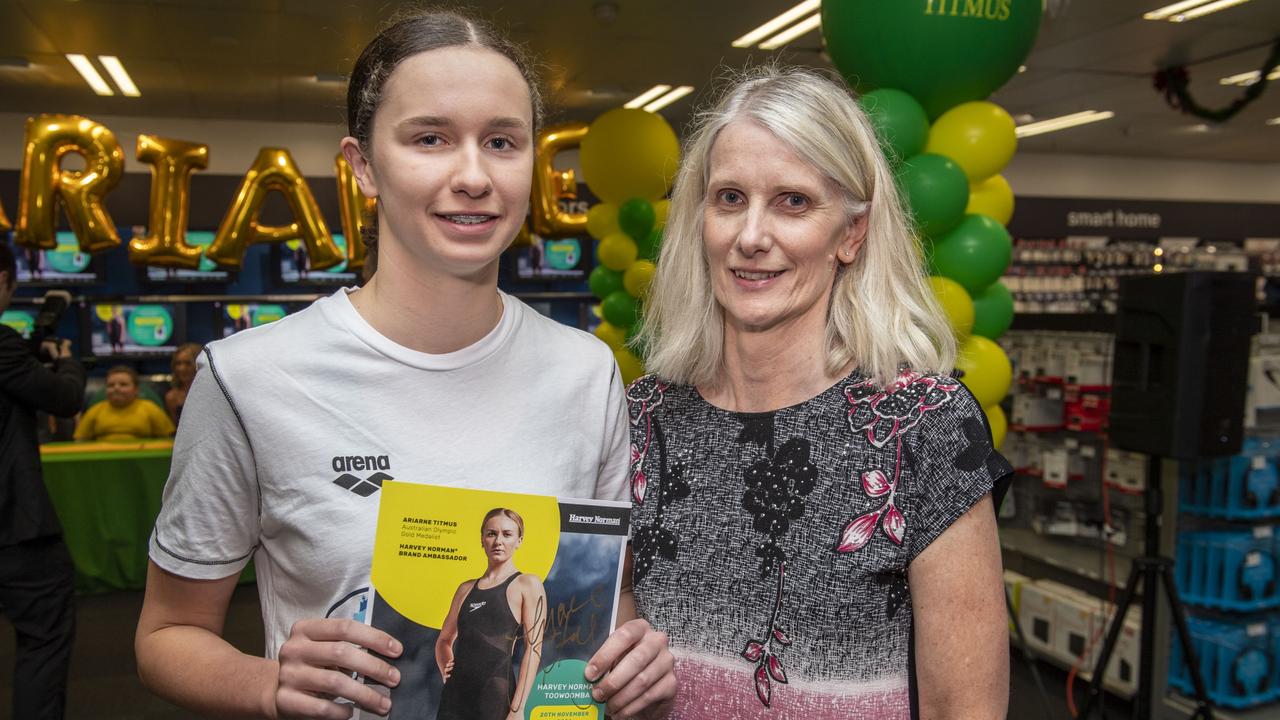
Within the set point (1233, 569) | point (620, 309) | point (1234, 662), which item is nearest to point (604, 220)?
point (620, 309)

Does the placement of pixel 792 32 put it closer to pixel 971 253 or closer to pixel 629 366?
pixel 629 366

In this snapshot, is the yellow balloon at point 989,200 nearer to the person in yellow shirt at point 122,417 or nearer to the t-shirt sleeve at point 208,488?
the t-shirt sleeve at point 208,488

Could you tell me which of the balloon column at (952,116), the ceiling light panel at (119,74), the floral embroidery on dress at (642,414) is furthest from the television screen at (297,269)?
the floral embroidery on dress at (642,414)

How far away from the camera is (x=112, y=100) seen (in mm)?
8766

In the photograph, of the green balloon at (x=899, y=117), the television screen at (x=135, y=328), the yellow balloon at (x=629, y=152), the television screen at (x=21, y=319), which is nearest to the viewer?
the green balloon at (x=899, y=117)

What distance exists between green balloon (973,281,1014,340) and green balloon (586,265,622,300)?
2.31 meters

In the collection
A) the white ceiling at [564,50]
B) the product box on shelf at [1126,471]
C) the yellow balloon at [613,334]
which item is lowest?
the product box on shelf at [1126,471]

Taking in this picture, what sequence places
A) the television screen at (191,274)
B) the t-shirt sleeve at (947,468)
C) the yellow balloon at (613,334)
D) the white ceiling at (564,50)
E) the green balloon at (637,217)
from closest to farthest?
the t-shirt sleeve at (947,468) → the green balloon at (637,217) → the yellow balloon at (613,334) → the white ceiling at (564,50) → the television screen at (191,274)

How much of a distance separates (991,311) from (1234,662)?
75.1 inches

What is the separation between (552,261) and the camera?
9.00 metres

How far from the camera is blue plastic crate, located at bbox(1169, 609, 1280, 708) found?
12.8 ft

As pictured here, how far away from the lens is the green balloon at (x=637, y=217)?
4859 mm

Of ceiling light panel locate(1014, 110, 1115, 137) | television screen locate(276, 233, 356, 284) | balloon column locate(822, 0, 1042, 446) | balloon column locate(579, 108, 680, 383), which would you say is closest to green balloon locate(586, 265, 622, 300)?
balloon column locate(579, 108, 680, 383)

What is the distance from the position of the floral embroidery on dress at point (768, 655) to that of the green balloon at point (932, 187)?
2.12m
